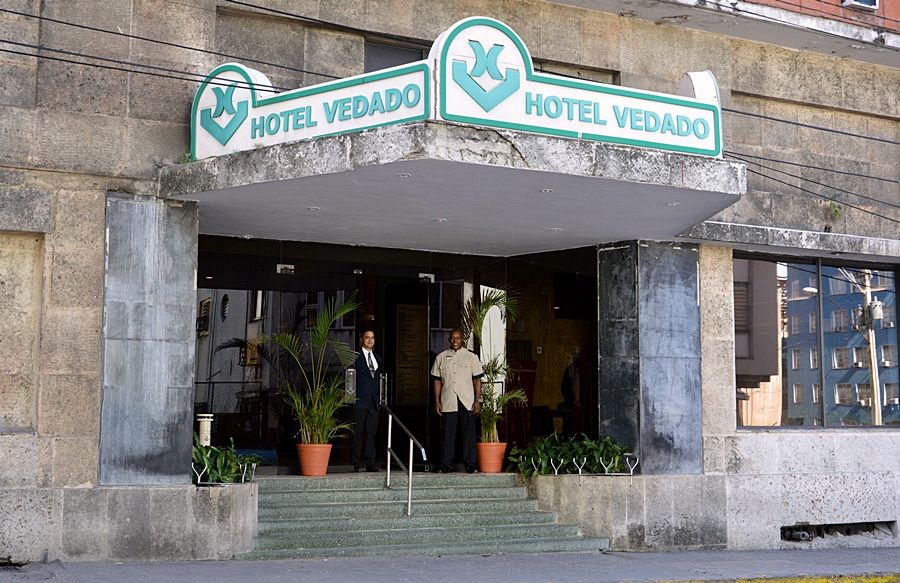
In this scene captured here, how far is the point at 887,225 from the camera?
15555mm

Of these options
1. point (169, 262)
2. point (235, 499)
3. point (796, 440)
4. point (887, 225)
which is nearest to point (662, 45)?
point (887, 225)

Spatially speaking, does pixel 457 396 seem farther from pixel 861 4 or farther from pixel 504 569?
pixel 861 4

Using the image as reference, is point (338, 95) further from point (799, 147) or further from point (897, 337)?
point (897, 337)

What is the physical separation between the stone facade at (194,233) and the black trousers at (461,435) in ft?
4.35

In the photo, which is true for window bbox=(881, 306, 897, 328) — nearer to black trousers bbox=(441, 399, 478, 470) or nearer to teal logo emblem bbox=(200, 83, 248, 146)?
black trousers bbox=(441, 399, 478, 470)

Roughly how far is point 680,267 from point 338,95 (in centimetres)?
548

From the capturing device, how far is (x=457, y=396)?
1440 cm

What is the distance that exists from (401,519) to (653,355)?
3.68 metres

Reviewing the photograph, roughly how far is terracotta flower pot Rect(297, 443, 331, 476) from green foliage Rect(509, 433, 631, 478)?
2369 mm

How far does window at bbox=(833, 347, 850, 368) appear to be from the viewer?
15.4 m

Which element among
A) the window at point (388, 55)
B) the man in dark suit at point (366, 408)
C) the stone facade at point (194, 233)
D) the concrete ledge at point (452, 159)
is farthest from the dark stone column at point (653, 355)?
the window at point (388, 55)

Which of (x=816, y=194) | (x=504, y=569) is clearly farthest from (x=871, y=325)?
(x=504, y=569)

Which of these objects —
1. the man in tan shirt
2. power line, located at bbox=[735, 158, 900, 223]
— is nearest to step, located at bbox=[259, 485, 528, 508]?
the man in tan shirt

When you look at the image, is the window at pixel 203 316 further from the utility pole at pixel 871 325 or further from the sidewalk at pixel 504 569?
the utility pole at pixel 871 325
